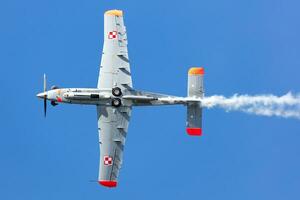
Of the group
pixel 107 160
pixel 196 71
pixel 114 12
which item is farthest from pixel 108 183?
pixel 114 12

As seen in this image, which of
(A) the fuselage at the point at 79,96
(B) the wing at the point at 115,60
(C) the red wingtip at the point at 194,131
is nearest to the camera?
(C) the red wingtip at the point at 194,131

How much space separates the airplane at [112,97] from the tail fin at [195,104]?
42.7 inches

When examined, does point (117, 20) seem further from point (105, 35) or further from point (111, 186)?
point (111, 186)

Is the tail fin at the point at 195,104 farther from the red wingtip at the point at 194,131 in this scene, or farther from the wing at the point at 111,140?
the wing at the point at 111,140

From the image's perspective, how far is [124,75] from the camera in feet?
→ 165

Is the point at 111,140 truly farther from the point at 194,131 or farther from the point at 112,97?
the point at 194,131

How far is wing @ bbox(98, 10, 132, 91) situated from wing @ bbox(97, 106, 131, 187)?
1871mm

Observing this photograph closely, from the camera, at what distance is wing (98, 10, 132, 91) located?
5031 centimetres

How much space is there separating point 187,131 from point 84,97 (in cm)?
799

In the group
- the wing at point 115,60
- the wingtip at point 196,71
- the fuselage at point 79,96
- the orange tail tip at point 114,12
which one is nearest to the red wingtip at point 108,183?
the fuselage at point 79,96

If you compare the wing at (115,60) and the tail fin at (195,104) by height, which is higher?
the wing at (115,60)

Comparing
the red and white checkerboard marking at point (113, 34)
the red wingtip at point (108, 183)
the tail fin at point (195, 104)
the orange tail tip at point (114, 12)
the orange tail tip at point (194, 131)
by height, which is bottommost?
the red wingtip at point (108, 183)

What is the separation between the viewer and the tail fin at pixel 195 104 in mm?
48656

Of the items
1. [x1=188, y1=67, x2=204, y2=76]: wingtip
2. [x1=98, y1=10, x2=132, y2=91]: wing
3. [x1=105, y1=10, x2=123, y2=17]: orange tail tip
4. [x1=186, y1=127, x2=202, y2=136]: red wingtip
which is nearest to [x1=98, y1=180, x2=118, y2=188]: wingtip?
[x1=186, y1=127, x2=202, y2=136]: red wingtip
